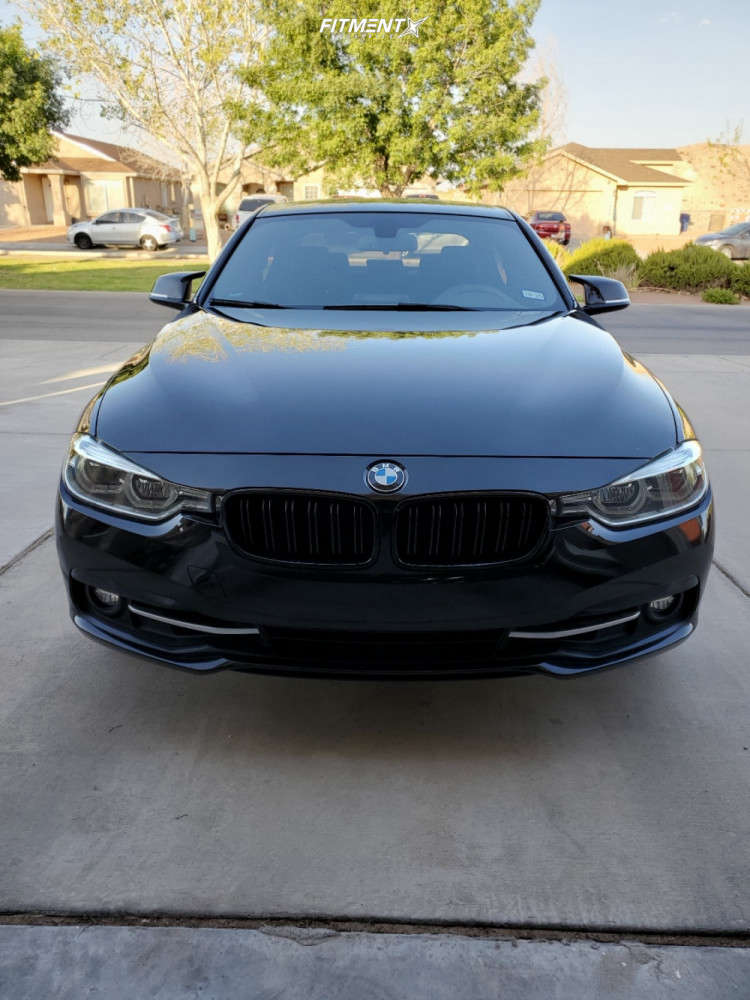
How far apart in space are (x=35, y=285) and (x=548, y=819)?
59.4 ft

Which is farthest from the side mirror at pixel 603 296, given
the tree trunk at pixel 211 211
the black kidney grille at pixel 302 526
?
the tree trunk at pixel 211 211

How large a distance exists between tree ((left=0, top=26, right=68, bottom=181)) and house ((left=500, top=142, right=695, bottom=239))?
3476 cm

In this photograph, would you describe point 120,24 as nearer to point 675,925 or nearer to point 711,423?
point 711,423

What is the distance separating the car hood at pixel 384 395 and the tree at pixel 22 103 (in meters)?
22.0

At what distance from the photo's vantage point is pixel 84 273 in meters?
21.3

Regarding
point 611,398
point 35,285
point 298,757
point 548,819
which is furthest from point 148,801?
point 35,285

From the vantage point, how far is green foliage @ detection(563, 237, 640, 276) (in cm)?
2005

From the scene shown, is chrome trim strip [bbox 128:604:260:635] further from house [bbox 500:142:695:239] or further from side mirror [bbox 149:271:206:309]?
house [bbox 500:142:695:239]

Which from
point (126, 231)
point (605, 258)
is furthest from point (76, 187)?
point (605, 258)

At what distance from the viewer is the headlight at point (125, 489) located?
2240mm

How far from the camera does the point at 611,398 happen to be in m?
2.57

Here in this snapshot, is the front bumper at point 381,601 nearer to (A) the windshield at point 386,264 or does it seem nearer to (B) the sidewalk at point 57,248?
(A) the windshield at point 386,264

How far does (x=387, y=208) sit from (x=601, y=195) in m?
54.2

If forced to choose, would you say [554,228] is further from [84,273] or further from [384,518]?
[384,518]
